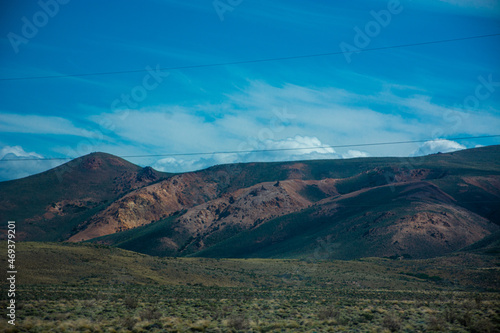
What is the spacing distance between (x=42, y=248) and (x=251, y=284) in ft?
92.2

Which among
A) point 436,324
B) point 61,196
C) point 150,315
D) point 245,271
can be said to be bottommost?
point 245,271

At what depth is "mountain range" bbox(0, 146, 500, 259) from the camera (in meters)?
85.9

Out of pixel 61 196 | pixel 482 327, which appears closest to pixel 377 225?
pixel 482 327

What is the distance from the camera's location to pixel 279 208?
12462 cm

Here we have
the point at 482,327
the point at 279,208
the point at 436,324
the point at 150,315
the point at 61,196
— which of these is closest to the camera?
the point at 482,327

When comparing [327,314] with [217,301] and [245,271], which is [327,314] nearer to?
[217,301]

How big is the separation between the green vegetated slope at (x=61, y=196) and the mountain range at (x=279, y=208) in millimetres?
424

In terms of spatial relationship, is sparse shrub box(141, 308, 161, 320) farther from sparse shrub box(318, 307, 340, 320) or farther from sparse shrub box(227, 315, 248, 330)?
sparse shrub box(318, 307, 340, 320)

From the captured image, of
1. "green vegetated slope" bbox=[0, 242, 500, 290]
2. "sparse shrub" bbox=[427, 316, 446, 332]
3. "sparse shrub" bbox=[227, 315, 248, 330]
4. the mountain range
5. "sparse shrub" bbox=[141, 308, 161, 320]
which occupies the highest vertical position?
the mountain range

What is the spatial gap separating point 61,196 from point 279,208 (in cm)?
9711

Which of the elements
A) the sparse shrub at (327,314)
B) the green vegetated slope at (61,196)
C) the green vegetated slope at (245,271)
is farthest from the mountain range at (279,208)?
the sparse shrub at (327,314)

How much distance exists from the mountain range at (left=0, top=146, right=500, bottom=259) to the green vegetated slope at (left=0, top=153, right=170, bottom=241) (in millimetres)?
424

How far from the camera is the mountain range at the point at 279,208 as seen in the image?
8594cm

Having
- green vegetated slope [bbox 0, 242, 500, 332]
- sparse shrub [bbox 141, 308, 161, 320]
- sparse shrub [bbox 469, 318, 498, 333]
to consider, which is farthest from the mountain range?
sparse shrub [bbox 141, 308, 161, 320]
